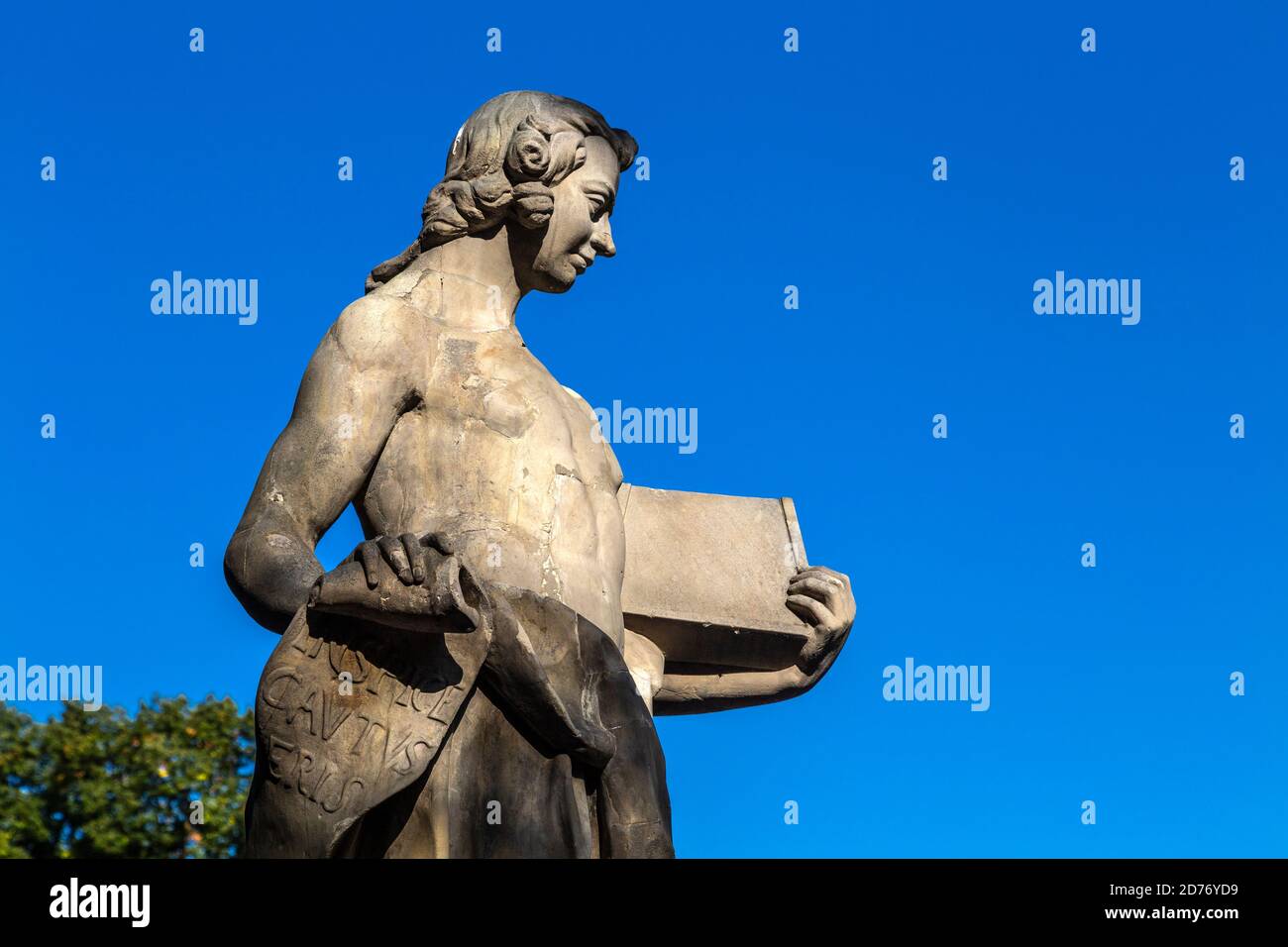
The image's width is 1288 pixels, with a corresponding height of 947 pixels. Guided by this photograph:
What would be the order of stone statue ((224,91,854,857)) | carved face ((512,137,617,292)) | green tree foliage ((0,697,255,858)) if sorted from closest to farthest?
stone statue ((224,91,854,857)), carved face ((512,137,617,292)), green tree foliage ((0,697,255,858))

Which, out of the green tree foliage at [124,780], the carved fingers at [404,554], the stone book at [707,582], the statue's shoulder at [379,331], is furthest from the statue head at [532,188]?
the green tree foliage at [124,780]

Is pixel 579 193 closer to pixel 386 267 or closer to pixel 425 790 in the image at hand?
pixel 386 267

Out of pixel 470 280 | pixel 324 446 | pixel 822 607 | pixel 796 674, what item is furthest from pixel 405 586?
pixel 796 674

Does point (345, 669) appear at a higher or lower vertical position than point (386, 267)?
lower

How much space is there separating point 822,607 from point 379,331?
2235 mm

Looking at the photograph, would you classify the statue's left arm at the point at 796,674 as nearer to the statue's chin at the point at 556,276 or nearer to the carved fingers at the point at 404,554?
the statue's chin at the point at 556,276

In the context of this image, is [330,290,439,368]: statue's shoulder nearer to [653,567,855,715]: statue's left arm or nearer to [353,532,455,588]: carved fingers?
[353,532,455,588]: carved fingers

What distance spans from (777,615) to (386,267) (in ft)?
7.23

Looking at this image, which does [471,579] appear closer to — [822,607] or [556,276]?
[556,276]

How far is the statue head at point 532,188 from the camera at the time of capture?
8898mm

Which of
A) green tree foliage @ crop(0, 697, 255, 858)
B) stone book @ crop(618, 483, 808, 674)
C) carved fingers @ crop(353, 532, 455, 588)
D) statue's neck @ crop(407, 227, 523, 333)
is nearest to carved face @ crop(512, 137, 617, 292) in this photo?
statue's neck @ crop(407, 227, 523, 333)

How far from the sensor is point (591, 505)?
871cm

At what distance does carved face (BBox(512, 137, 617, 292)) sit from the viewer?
9016 mm
